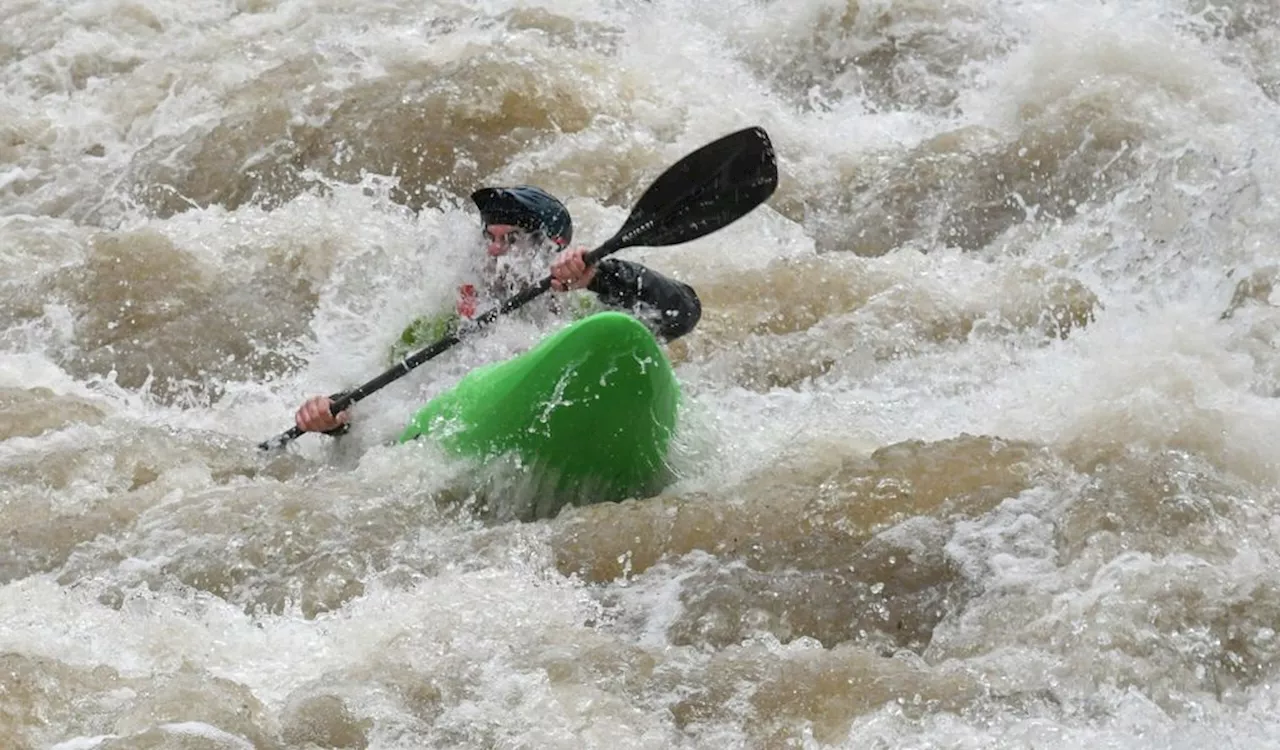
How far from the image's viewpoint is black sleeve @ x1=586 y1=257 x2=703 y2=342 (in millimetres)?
4492

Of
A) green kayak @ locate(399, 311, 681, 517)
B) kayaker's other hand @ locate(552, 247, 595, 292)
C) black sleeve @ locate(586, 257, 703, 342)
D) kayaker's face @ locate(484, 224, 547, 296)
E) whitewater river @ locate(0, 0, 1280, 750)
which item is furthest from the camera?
kayaker's face @ locate(484, 224, 547, 296)

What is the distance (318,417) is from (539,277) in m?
0.66

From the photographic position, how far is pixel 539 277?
463 centimetres

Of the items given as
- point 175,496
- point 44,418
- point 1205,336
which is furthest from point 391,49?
point 1205,336

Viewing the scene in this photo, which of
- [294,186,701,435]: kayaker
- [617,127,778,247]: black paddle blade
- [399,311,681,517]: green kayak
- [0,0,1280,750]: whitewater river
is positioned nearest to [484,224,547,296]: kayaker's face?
[294,186,701,435]: kayaker

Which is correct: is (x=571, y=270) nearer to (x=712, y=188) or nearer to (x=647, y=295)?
(x=647, y=295)

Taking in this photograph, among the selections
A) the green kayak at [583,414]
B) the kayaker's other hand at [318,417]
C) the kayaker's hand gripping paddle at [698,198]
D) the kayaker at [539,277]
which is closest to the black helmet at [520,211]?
the kayaker at [539,277]

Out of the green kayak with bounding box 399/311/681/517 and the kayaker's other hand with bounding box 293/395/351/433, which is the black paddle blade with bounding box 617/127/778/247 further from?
the kayaker's other hand with bounding box 293/395/351/433

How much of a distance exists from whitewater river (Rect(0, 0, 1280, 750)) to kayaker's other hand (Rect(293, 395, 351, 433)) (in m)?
0.11

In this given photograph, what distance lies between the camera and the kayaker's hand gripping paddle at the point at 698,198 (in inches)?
179

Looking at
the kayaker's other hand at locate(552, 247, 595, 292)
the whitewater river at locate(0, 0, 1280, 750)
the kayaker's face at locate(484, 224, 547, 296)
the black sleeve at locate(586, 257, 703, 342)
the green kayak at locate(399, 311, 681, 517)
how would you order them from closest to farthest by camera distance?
the whitewater river at locate(0, 0, 1280, 750) → the green kayak at locate(399, 311, 681, 517) → the kayaker's other hand at locate(552, 247, 595, 292) → the black sleeve at locate(586, 257, 703, 342) → the kayaker's face at locate(484, 224, 547, 296)

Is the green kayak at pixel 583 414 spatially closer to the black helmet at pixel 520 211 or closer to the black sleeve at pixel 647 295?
the black sleeve at pixel 647 295

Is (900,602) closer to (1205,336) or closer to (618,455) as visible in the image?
(618,455)

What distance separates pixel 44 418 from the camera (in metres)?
4.70
